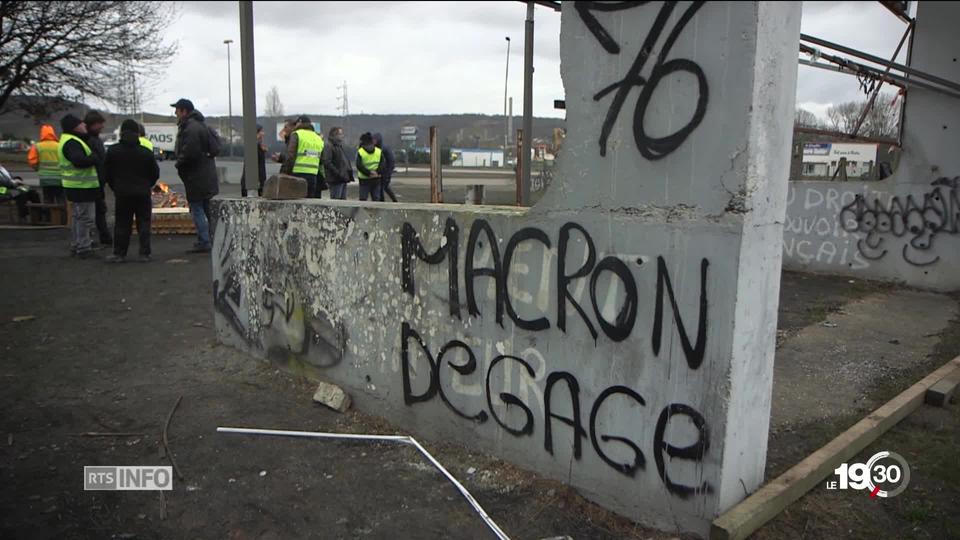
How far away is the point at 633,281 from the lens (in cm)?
275

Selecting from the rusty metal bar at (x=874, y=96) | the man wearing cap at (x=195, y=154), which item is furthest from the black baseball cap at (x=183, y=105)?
the rusty metal bar at (x=874, y=96)

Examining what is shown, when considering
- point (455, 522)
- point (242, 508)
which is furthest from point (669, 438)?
point (242, 508)

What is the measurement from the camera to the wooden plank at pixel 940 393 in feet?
14.5

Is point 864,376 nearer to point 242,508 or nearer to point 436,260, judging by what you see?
point 436,260

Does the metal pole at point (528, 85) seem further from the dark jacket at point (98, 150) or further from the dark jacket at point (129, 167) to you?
the dark jacket at point (98, 150)

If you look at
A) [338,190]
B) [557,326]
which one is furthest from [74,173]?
[557,326]

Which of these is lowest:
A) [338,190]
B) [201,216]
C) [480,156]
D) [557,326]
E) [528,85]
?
[557,326]

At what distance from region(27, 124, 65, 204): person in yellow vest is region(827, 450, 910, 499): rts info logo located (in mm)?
12049

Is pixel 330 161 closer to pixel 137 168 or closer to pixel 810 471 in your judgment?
pixel 137 168

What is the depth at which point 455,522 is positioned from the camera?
291cm

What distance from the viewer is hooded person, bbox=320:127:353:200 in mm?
10062

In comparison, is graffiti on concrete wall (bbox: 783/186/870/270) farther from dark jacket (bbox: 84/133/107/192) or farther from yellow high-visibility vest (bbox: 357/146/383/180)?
dark jacket (bbox: 84/133/107/192)

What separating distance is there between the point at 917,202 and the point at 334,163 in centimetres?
866

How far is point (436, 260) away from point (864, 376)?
3781 millimetres
